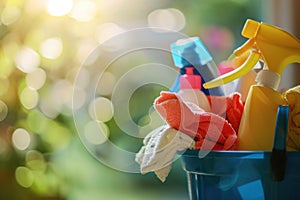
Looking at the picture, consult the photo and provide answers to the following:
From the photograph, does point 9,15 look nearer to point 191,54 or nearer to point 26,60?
point 26,60

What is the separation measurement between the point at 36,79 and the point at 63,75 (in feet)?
0.19

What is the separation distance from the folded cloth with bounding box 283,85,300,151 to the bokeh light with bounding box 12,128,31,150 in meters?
0.59

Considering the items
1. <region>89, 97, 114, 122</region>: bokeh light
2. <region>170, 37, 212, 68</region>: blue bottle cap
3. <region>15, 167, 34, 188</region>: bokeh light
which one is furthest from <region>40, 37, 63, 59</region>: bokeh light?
<region>170, 37, 212, 68</region>: blue bottle cap

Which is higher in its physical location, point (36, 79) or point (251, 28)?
point (251, 28)

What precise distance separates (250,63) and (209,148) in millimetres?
135

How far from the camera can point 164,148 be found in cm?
66

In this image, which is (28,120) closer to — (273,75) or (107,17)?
(107,17)

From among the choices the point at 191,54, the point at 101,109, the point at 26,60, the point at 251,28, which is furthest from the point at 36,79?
the point at 251,28

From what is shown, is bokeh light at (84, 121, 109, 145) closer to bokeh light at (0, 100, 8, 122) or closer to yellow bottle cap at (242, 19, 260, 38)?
bokeh light at (0, 100, 8, 122)

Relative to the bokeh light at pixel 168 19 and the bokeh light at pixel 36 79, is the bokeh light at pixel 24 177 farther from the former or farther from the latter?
the bokeh light at pixel 168 19

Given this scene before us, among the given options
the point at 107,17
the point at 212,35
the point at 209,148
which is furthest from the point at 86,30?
the point at 209,148

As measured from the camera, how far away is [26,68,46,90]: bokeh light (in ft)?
3.42

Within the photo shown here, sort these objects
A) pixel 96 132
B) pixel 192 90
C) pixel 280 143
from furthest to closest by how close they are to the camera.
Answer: pixel 96 132
pixel 192 90
pixel 280 143

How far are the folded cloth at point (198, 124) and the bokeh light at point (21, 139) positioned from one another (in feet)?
1.54
